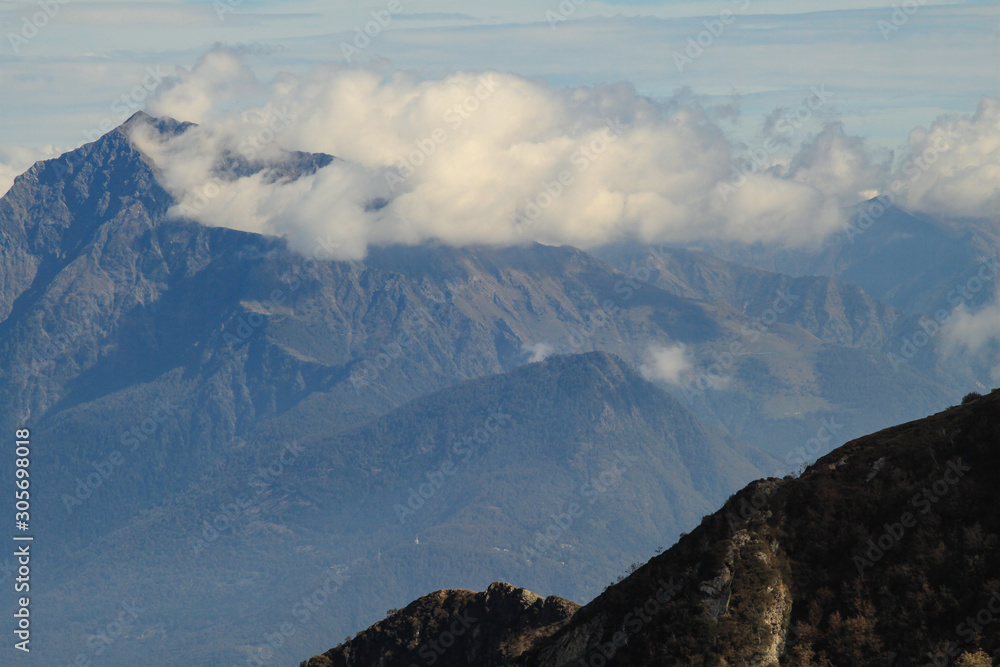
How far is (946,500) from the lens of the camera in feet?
225

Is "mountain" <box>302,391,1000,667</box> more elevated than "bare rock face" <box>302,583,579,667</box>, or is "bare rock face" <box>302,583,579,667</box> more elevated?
"bare rock face" <box>302,583,579,667</box>

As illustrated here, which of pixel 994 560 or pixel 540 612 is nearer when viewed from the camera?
pixel 994 560

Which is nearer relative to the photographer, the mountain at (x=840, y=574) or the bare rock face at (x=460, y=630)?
the mountain at (x=840, y=574)

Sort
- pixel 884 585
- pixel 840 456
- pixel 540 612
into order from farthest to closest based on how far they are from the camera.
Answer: pixel 540 612, pixel 840 456, pixel 884 585

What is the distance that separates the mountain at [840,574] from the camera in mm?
64488

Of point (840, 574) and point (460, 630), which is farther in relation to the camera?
point (460, 630)

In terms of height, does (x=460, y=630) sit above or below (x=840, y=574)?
above

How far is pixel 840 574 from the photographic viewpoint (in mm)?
68500

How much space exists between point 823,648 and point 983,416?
19.3m

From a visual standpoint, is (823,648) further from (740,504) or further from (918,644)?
(740,504)

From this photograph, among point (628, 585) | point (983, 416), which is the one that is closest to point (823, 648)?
point (628, 585)

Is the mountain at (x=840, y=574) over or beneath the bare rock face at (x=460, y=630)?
beneath

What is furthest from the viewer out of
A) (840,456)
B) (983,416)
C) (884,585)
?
(840,456)

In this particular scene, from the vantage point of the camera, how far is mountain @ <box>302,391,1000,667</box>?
64488 mm
